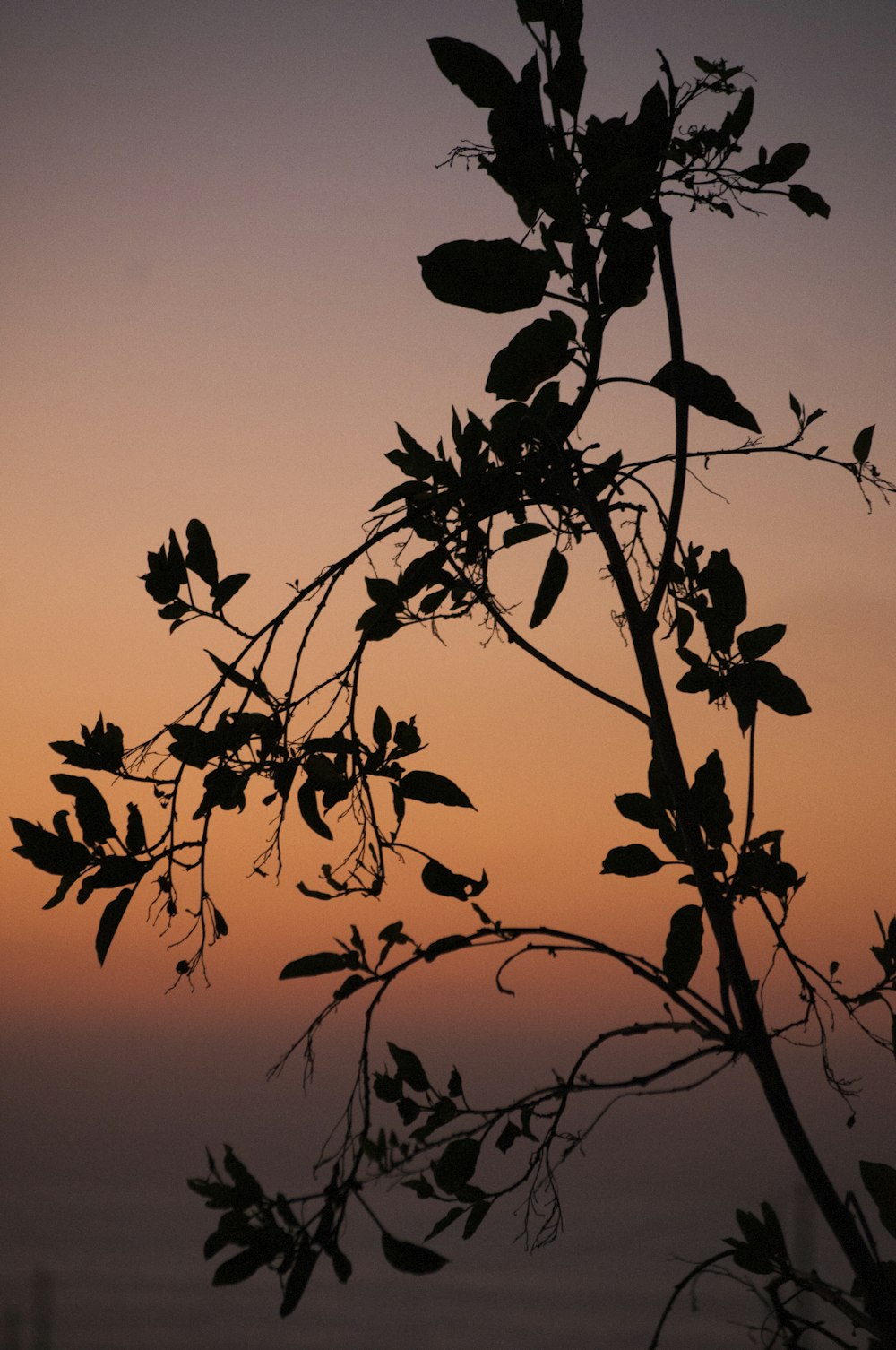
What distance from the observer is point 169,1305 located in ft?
346

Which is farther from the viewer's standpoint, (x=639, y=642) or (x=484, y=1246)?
(x=484, y=1246)

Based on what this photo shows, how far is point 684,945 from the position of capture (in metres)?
1.37

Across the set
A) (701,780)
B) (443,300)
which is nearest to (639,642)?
(701,780)

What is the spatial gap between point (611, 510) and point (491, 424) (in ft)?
0.62

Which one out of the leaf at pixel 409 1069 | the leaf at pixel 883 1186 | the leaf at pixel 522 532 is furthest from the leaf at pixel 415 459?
the leaf at pixel 883 1186

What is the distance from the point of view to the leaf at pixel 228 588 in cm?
149

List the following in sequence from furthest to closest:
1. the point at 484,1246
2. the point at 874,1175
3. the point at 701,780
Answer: the point at 484,1246
the point at 701,780
the point at 874,1175

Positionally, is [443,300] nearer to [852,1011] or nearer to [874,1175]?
[852,1011]

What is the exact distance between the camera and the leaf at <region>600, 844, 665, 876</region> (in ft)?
4.57

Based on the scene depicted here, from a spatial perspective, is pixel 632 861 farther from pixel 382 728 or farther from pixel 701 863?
pixel 382 728

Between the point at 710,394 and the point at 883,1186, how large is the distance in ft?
3.25

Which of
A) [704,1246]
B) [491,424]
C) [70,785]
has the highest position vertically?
[491,424]

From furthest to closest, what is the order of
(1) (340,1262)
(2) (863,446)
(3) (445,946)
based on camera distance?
(2) (863,446), (3) (445,946), (1) (340,1262)

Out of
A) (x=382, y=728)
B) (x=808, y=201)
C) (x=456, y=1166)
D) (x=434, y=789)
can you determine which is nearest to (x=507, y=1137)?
(x=456, y=1166)
